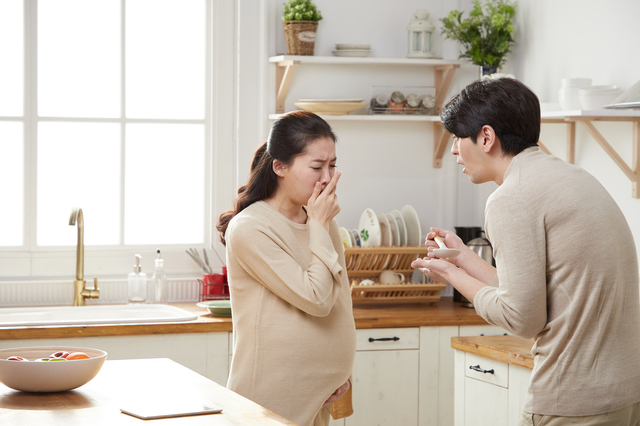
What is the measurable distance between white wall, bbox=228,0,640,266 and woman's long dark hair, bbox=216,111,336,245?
157 centimetres

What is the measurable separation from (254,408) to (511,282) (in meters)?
0.58

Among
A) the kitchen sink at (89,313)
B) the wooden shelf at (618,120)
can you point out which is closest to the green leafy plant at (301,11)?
the wooden shelf at (618,120)

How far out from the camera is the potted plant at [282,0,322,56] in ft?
11.5

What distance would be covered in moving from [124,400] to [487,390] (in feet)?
4.62

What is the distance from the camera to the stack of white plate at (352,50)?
3607mm

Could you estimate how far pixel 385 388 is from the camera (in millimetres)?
3135

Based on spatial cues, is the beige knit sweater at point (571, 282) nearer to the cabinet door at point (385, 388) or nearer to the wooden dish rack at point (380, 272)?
the cabinet door at point (385, 388)

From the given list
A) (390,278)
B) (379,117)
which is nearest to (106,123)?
(379,117)

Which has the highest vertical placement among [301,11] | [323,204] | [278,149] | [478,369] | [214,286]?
[301,11]

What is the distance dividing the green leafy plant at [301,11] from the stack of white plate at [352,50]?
0.58 ft

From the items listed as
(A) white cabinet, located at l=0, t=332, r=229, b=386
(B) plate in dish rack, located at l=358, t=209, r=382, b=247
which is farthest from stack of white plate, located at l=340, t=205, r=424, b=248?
(A) white cabinet, located at l=0, t=332, r=229, b=386

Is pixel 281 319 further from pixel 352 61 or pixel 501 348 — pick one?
pixel 352 61

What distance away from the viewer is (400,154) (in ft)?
12.7

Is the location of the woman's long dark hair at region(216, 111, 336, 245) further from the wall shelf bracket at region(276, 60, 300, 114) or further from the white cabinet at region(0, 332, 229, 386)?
the wall shelf bracket at region(276, 60, 300, 114)
